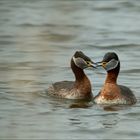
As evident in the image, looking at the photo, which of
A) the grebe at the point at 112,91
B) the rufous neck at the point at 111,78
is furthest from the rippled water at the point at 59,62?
the rufous neck at the point at 111,78

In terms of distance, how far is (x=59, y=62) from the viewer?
18.1 metres

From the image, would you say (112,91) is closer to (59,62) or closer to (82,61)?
(82,61)

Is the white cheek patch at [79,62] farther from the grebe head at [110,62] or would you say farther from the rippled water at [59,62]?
the grebe head at [110,62]

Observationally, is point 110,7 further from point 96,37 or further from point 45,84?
point 45,84

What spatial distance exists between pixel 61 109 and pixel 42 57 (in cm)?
674

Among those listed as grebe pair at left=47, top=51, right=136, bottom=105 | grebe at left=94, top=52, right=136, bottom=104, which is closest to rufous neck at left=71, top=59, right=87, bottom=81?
grebe pair at left=47, top=51, right=136, bottom=105

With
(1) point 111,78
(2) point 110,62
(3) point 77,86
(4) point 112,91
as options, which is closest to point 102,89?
(4) point 112,91

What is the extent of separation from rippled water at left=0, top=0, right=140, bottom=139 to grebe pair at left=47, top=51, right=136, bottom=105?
0.86 ft

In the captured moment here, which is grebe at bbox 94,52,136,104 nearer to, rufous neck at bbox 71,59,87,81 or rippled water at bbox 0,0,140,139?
rippled water at bbox 0,0,140,139

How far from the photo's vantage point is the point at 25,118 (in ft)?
39.8

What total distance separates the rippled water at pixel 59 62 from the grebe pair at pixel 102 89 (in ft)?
0.86

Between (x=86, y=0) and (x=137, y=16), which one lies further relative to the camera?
(x=86, y=0)

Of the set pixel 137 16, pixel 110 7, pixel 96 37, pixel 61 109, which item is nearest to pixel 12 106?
pixel 61 109

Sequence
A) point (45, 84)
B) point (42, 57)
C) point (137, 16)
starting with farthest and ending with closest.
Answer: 1. point (137, 16)
2. point (45, 84)
3. point (42, 57)
